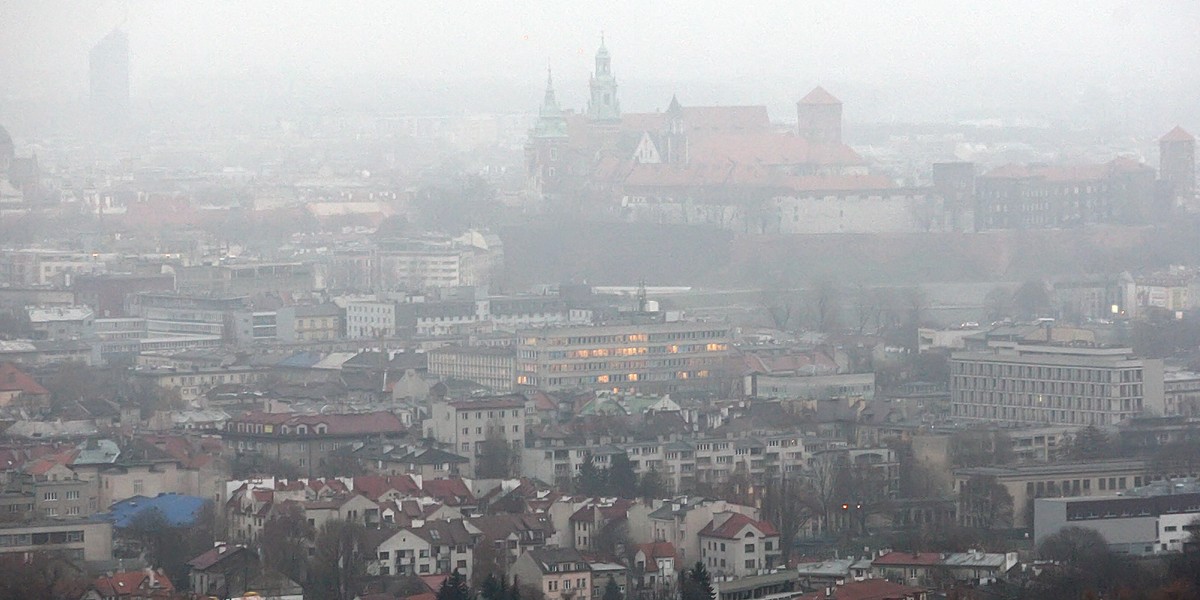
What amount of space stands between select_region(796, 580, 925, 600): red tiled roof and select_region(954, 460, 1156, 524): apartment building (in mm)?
5434

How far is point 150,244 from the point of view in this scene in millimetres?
73312

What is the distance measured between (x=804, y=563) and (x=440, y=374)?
16.5m

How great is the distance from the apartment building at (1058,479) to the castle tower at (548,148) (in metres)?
43.1

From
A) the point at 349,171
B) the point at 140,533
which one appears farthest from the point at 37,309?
the point at 349,171

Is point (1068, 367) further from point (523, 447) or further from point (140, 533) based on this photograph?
point (140, 533)

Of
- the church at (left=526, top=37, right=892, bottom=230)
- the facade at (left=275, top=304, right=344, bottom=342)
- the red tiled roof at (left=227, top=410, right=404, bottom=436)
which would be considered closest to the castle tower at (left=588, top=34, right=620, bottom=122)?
the church at (left=526, top=37, right=892, bottom=230)

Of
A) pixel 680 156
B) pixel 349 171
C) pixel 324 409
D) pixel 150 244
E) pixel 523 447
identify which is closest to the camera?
pixel 523 447

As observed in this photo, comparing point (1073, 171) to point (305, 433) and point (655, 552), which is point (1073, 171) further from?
point (655, 552)

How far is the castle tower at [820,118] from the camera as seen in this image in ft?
265

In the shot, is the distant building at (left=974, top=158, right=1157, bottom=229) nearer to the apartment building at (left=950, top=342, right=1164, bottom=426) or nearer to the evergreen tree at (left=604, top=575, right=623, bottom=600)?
the apartment building at (left=950, top=342, right=1164, bottom=426)

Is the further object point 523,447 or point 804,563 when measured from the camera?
point 523,447

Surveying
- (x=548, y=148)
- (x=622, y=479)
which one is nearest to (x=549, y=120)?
(x=548, y=148)

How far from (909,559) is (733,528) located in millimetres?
1788

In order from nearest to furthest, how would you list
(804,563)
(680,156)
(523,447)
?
1. (804,563)
2. (523,447)
3. (680,156)
